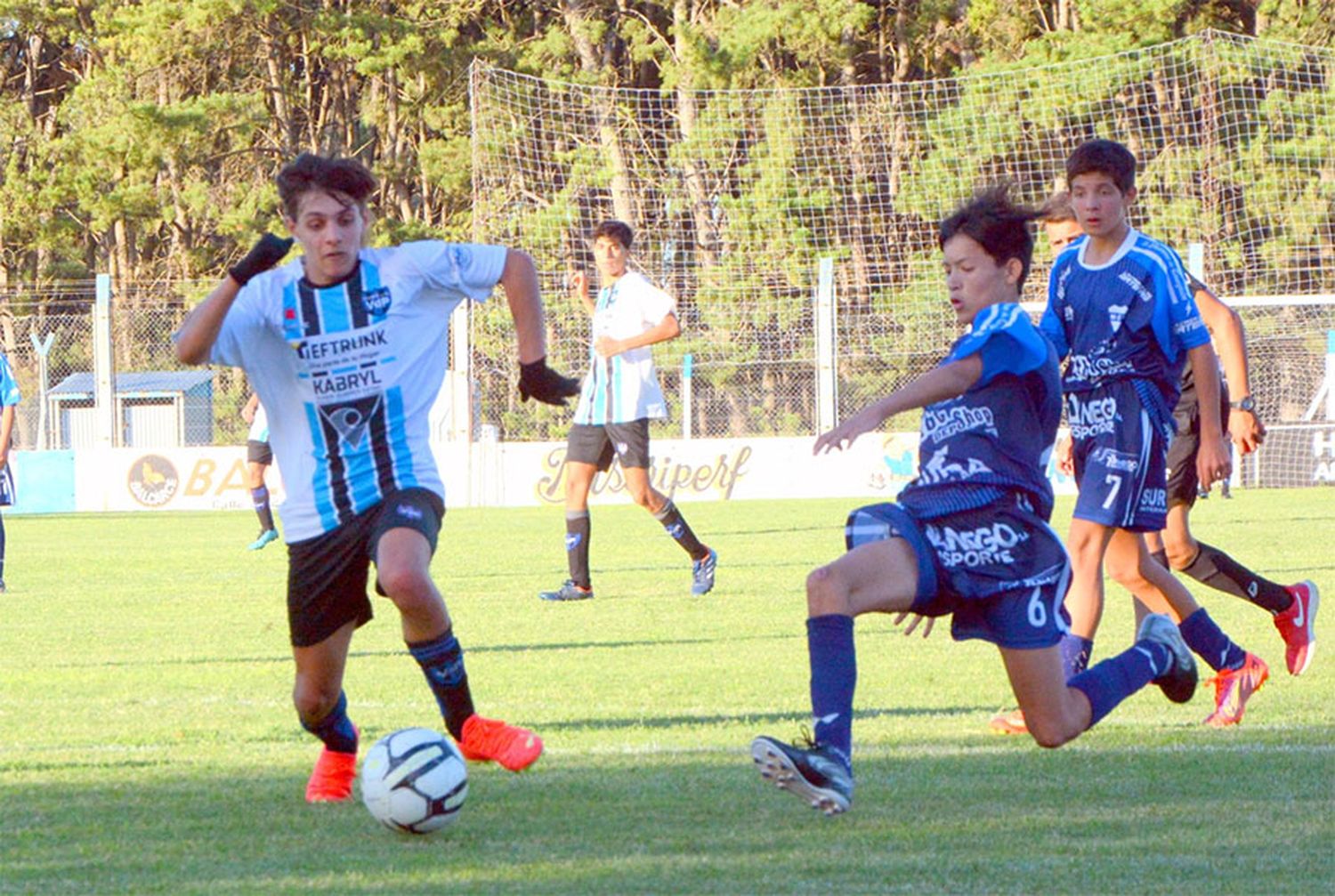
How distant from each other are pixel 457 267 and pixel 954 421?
135 centimetres

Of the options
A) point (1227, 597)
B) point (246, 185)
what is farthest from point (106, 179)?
point (1227, 597)

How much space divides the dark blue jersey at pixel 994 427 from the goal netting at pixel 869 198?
20557 millimetres

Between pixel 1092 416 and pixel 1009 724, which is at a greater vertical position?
pixel 1092 416

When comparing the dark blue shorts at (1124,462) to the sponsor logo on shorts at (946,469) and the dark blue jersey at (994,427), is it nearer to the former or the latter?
the dark blue jersey at (994,427)

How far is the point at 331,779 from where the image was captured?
4969mm

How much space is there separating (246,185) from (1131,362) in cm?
4055

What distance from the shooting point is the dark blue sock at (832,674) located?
14.9ft

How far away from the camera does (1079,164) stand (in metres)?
6.16

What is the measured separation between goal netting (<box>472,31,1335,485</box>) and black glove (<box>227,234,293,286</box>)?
2096 cm

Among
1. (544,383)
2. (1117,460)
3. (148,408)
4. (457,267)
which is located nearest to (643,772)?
(544,383)

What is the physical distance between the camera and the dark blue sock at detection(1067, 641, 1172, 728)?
198 inches

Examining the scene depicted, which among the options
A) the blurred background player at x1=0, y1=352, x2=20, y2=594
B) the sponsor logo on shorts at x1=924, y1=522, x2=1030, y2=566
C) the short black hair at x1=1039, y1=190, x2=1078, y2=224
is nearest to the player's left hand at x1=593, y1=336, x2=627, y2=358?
the blurred background player at x1=0, y1=352, x2=20, y2=594

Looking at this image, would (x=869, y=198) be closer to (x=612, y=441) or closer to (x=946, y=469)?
(x=612, y=441)

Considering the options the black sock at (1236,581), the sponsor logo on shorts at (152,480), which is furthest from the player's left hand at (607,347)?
the sponsor logo on shorts at (152,480)
